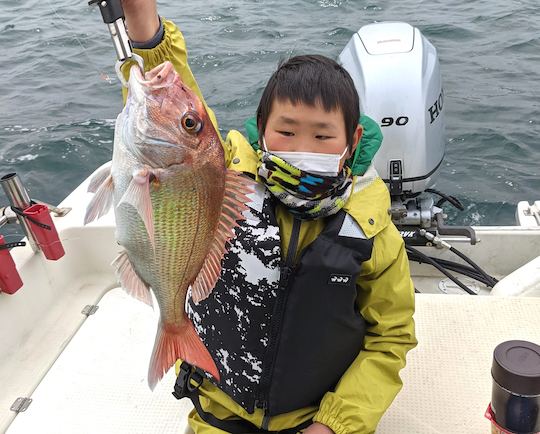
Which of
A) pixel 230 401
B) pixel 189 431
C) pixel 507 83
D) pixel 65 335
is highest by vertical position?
pixel 230 401

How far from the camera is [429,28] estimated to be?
10.0 m

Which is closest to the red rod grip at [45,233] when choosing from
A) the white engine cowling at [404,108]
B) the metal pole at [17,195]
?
the metal pole at [17,195]

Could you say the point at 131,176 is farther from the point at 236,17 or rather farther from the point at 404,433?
the point at 236,17

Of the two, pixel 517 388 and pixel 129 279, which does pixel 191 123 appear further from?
pixel 517 388

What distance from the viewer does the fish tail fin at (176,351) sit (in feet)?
5.55

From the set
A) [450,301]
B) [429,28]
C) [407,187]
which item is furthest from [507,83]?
[450,301]

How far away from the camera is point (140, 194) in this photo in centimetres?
135

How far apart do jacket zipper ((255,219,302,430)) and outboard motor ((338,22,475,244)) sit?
1.66 m

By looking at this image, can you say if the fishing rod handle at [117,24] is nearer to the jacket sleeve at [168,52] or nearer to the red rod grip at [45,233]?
the jacket sleeve at [168,52]

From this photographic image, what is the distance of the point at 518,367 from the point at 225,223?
39.7 inches

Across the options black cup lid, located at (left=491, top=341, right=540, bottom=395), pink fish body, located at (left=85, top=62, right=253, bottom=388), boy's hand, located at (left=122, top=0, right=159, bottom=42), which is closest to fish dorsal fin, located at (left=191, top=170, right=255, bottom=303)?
pink fish body, located at (left=85, top=62, right=253, bottom=388)

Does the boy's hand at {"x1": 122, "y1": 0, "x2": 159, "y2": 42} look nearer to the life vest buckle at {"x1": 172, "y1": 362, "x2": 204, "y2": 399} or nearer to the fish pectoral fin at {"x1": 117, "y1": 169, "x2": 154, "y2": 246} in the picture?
the fish pectoral fin at {"x1": 117, "y1": 169, "x2": 154, "y2": 246}

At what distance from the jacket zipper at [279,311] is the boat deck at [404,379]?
585mm

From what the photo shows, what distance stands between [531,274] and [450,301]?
0.52 metres
